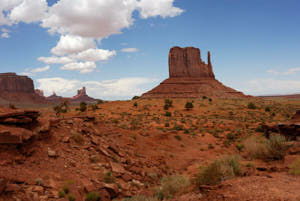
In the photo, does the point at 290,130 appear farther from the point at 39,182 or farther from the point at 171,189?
the point at 39,182

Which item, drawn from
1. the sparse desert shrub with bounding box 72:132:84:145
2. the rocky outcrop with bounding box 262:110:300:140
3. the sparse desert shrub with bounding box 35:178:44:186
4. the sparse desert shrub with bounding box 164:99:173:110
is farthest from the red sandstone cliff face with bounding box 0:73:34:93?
the rocky outcrop with bounding box 262:110:300:140

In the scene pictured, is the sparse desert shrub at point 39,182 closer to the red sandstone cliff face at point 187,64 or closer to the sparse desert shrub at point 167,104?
the sparse desert shrub at point 167,104

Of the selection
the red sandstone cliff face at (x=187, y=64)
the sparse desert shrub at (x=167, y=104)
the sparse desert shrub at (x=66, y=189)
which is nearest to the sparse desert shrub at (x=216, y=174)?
the sparse desert shrub at (x=66, y=189)

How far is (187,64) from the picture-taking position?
362ft

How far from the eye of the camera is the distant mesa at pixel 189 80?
84812 mm

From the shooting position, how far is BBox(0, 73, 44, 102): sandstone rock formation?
139m

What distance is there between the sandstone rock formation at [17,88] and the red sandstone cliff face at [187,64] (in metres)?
102

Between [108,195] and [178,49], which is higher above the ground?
[178,49]

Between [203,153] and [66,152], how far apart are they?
9.96m

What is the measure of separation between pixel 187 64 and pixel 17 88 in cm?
12633

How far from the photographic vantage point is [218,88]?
92375mm

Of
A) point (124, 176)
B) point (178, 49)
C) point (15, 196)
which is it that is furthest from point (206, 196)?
point (178, 49)

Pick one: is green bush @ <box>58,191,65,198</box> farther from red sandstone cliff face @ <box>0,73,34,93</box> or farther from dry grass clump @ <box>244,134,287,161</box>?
red sandstone cliff face @ <box>0,73,34,93</box>

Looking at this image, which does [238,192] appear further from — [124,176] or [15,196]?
[15,196]
